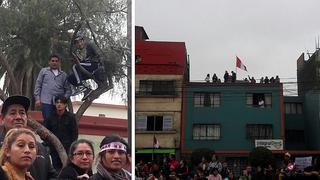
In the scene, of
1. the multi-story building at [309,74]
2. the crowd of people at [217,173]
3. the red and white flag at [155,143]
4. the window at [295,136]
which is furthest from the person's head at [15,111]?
the window at [295,136]

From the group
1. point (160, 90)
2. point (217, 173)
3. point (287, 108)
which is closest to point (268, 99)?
point (287, 108)

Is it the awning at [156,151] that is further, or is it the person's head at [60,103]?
the awning at [156,151]

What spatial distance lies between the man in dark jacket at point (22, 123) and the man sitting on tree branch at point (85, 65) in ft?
0.74

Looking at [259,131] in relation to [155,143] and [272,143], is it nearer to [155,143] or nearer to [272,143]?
[272,143]

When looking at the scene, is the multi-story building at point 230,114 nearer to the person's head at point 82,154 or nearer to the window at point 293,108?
the window at point 293,108

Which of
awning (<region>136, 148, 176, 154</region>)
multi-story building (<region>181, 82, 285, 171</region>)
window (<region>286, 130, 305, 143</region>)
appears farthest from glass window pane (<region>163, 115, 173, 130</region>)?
window (<region>286, 130, 305, 143</region>)

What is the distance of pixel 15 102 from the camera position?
2.05 metres

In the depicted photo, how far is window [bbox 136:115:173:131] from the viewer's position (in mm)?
18547

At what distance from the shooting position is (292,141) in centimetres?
2045

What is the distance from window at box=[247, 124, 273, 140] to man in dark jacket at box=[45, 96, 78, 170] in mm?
17128

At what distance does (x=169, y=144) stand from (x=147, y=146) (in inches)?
33.4

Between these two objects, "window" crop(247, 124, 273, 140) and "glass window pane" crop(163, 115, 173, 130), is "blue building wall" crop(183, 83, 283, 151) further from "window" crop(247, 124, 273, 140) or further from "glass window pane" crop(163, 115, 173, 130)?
"glass window pane" crop(163, 115, 173, 130)

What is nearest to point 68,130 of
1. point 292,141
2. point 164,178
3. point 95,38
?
point 95,38

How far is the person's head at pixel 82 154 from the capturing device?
2076 mm
